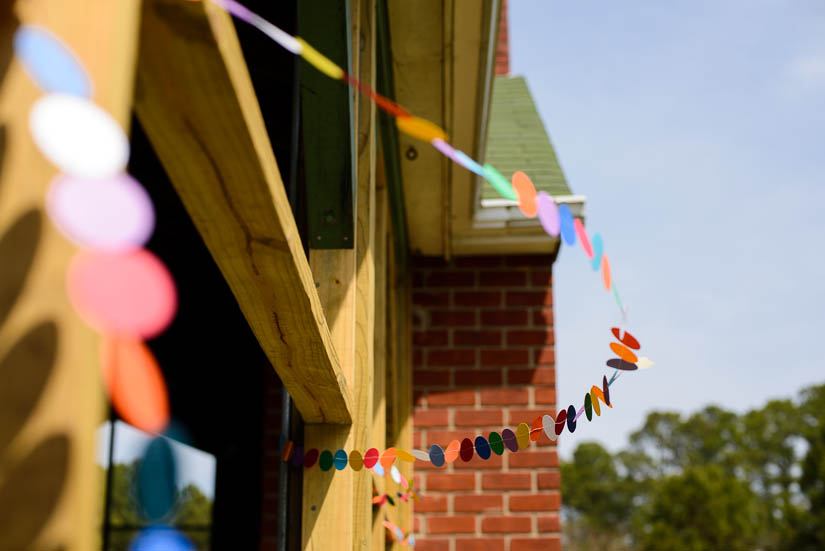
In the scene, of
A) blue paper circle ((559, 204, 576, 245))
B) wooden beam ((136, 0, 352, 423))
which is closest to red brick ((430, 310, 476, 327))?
blue paper circle ((559, 204, 576, 245))

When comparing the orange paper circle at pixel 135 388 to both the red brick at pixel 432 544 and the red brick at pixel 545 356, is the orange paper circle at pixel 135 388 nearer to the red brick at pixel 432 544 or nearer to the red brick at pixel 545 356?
the red brick at pixel 432 544

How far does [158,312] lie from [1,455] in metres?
0.20

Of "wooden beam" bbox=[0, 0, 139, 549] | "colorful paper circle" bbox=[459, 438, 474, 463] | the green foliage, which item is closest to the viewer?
"wooden beam" bbox=[0, 0, 139, 549]

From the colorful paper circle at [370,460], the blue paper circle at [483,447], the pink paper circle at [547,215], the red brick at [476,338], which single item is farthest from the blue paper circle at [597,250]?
the red brick at [476,338]

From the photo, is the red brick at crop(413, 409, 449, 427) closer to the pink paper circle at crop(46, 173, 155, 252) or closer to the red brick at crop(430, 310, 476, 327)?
the red brick at crop(430, 310, 476, 327)

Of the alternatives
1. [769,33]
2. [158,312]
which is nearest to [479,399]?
[158,312]

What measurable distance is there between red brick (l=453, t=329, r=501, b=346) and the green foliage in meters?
29.3

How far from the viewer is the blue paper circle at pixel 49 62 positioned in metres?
0.36

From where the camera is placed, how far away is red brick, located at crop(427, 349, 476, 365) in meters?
3.52

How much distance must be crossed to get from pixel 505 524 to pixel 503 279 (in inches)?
40.9

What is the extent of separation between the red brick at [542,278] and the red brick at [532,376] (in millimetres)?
378

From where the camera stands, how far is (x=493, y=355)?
11.6 feet

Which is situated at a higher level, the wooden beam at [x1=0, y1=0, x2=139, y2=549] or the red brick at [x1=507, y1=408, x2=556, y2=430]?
the red brick at [x1=507, y1=408, x2=556, y2=430]

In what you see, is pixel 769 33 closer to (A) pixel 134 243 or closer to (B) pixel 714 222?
(A) pixel 134 243
